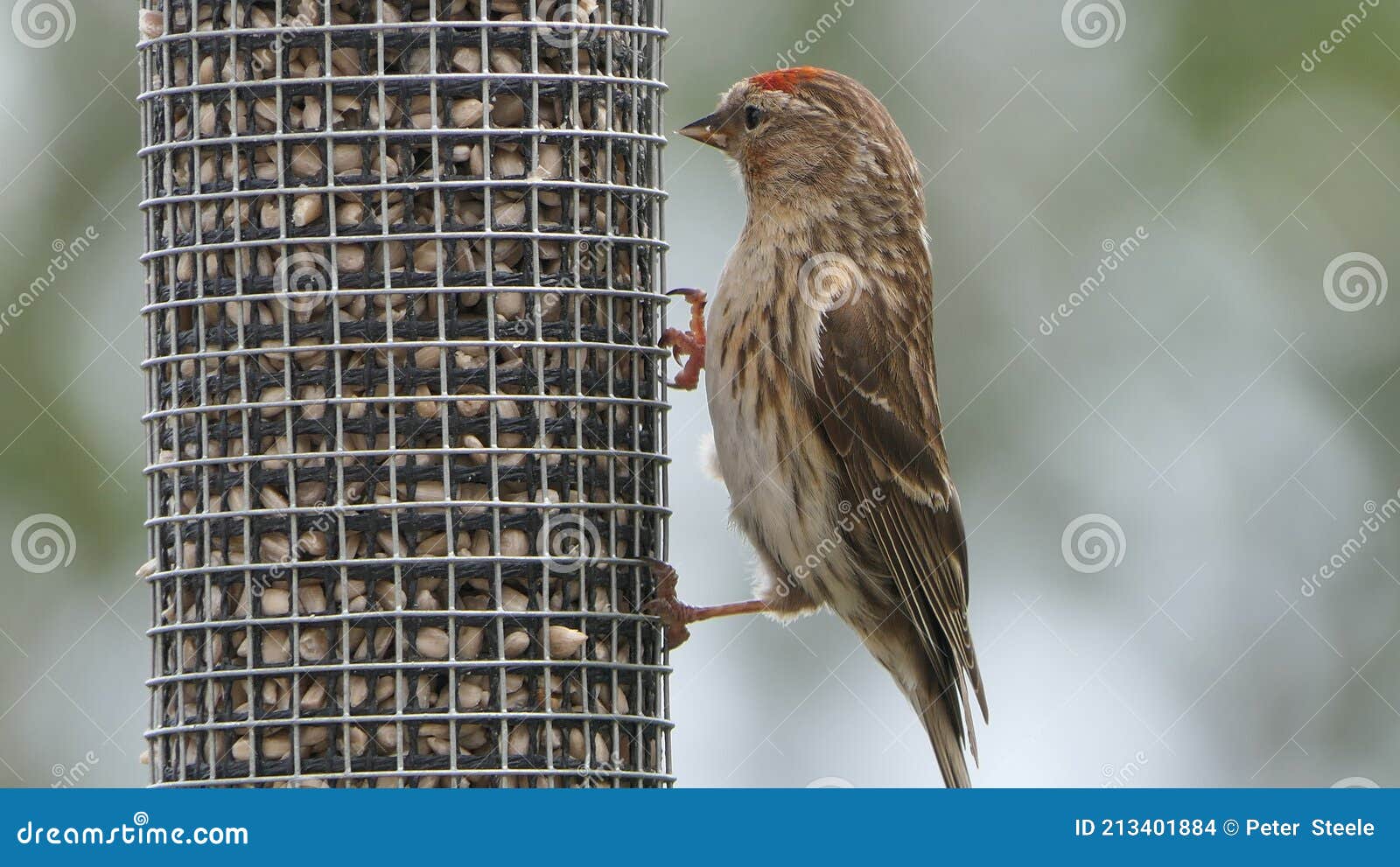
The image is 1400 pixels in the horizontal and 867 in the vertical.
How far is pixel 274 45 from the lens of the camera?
632cm

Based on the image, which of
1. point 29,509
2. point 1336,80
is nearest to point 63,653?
point 29,509

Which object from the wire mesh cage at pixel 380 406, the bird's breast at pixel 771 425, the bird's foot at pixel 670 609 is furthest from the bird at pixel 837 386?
the wire mesh cage at pixel 380 406

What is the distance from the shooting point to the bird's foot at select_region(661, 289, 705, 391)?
Result: 7.54 m

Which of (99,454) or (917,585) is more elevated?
(917,585)

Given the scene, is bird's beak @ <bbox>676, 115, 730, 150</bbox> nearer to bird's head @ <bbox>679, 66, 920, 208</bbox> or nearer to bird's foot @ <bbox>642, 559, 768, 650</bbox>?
bird's head @ <bbox>679, 66, 920, 208</bbox>

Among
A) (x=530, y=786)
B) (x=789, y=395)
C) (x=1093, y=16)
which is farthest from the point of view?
(x=1093, y=16)

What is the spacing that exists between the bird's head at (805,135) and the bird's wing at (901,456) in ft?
1.40

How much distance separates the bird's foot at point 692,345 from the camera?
24.7ft

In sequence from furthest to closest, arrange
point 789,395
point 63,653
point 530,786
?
point 63,653 → point 789,395 → point 530,786

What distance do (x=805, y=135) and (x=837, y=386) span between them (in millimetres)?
979

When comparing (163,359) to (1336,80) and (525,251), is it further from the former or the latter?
(1336,80)

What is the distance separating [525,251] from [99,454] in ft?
13.2

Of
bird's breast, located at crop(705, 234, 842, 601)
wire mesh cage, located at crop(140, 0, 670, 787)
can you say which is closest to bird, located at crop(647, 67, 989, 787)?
bird's breast, located at crop(705, 234, 842, 601)

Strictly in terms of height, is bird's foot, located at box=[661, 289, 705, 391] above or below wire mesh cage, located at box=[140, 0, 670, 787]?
above
